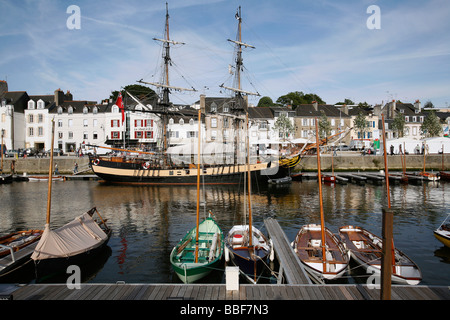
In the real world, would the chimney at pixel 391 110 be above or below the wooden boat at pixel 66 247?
above

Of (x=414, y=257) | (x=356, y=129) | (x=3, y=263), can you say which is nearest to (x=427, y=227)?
(x=414, y=257)

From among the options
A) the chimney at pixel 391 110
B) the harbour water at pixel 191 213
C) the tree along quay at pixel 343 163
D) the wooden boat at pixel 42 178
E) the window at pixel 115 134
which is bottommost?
the harbour water at pixel 191 213

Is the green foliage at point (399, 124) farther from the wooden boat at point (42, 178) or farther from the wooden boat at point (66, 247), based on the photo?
the wooden boat at point (66, 247)

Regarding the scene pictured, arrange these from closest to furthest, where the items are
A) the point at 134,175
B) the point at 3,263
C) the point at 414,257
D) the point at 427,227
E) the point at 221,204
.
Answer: the point at 3,263, the point at 414,257, the point at 427,227, the point at 221,204, the point at 134,175

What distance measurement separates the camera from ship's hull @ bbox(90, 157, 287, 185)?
43400 mm

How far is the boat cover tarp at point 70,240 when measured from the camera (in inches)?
501

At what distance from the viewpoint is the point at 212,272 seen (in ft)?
44.2

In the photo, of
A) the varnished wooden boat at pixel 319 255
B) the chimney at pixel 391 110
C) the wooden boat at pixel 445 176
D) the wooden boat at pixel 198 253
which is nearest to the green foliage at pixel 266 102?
the chimney at pixel 391 110

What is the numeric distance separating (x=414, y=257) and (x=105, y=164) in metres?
41.8

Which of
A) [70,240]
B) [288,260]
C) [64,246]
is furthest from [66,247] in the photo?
[288,260]

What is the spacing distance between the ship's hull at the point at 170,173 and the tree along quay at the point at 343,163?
11392 mm

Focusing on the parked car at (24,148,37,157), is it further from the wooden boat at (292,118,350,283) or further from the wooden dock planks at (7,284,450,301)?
the wooden boat at (292,118,350,283)

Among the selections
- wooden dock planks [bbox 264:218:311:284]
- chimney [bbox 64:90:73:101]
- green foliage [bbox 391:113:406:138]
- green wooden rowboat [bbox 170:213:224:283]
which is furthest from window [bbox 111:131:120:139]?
green foliage [bbox 391:113:406:138]
